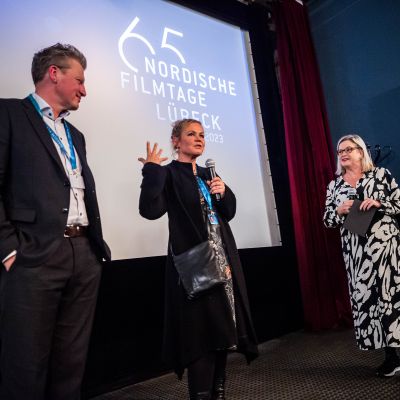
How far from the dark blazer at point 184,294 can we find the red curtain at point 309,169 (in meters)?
1.84

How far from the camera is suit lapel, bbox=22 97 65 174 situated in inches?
53.6

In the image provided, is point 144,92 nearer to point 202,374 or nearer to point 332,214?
point 332,214

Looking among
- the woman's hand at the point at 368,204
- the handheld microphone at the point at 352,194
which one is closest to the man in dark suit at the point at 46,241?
the woman's hand at the point at 368,204

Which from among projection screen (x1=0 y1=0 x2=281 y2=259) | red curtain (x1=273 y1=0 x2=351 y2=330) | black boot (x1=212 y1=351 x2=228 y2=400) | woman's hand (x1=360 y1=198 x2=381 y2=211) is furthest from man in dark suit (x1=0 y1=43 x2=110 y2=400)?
red curtain (x1=273 y1=0 x2=351 y2=330)

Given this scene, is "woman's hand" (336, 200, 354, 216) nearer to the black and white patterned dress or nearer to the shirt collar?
the black and white patterned dress

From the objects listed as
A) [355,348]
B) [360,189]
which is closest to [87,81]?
[360,189]

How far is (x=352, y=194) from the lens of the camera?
242 cm

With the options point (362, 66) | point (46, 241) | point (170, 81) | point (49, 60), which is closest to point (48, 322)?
point (46, 241)

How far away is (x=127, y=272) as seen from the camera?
2.47 m

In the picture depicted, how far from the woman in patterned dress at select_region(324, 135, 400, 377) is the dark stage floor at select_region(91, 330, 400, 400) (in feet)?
0.60

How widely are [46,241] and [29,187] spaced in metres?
0.20

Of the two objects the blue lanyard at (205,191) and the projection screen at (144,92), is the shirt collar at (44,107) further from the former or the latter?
the projection screen at (144,92)

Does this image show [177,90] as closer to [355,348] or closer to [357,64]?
[357,64]

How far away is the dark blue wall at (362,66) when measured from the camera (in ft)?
11.5
